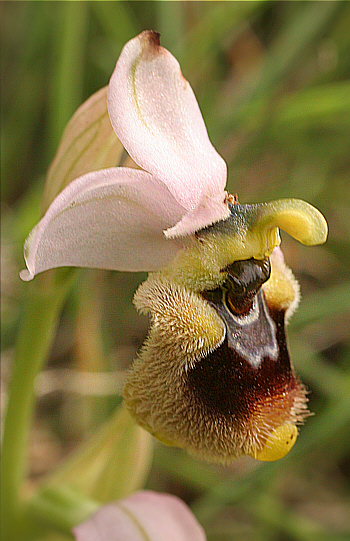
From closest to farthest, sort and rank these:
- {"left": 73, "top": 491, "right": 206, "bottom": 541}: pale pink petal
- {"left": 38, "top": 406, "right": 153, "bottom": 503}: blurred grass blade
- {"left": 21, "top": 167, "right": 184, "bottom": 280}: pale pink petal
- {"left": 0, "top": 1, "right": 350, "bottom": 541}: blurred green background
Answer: {"left": 21, "top": 167, "right": 184, "bottom": 280}: pale pink petal
{"left": 73, "top": 491, "right": 206, "bottom": 541}: pale pink petal
{"left": 38, "top": 406, "right": 153, "bottom": 503}: blurred grass blade
{"left": 0, "top": 1, "right": 350, "bottom": 541}: blurred green background

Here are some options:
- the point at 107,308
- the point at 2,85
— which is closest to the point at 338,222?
the point at 107,308

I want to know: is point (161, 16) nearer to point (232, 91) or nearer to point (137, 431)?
point (232, 91)

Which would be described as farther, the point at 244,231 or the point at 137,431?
the point at 137,431

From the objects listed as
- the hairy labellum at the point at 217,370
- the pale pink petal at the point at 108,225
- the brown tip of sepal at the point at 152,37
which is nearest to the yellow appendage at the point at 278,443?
the hairy labellum at the point at 217,370

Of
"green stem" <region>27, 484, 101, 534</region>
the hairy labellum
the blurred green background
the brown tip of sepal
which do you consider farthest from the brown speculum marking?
the blurred green background

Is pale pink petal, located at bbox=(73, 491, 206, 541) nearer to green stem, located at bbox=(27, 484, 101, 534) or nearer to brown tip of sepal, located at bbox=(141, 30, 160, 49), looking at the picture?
green stem, located at bbox=(27, 484, 101, 534)

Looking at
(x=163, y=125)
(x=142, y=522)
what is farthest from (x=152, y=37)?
(x=142, y=522)

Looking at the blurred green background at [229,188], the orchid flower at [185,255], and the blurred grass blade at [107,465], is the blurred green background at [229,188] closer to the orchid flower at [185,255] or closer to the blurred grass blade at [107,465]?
the blurred grass blade at [107,465]
